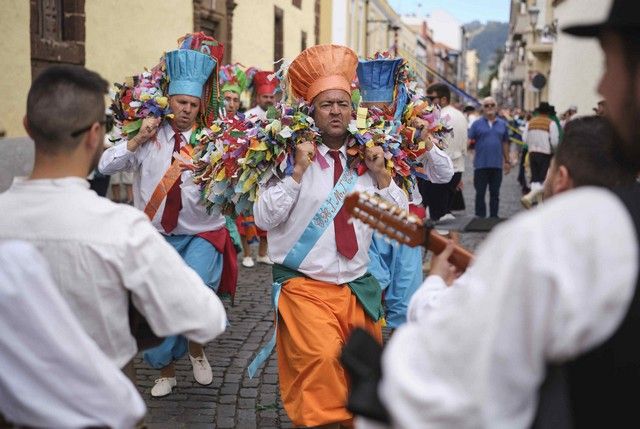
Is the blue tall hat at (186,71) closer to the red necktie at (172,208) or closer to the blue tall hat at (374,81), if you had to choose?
the red necktie at (172,208)

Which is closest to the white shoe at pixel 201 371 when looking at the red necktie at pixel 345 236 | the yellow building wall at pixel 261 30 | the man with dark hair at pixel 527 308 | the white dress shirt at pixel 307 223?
the white dress shirt at pixel 307 223

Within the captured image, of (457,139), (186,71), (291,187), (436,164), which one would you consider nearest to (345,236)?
(291,187)

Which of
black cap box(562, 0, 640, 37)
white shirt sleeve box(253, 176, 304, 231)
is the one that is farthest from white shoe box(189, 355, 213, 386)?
black cap box(562, 0, 640, 37)

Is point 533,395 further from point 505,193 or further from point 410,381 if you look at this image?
point 505,193

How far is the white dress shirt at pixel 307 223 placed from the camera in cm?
454

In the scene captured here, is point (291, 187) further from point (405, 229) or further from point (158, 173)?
point (405, 229)

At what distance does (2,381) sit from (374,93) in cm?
352

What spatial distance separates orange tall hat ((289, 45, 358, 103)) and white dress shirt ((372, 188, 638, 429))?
3.27 meters

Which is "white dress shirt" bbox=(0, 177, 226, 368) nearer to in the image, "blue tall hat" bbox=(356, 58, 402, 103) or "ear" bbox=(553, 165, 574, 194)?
"ear" bbox=(553, 165, 574, 194)

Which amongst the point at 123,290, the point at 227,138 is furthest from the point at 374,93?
the point at 123,290

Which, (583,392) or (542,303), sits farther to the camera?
(583,392)

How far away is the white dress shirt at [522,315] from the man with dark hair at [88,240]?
101cm

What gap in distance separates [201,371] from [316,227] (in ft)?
5.75

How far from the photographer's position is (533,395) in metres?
1.62
